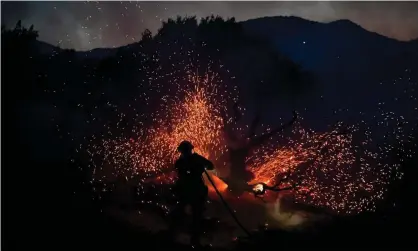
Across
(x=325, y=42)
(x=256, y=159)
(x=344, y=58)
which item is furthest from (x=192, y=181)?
(x=325, y=42)

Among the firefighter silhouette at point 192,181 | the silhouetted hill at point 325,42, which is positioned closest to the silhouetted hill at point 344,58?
the silhouetted hill at point 325,42

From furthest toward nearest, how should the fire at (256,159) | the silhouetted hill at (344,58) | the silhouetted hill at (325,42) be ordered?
1. the silhouetted hill at (325,42)
2. the silhouetted hill at (344,58)
3. the fire at (256,159)

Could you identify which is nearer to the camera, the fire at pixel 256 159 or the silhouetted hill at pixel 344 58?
the fire at pixel 256 159

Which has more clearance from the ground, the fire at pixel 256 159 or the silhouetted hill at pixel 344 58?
the silhouetted hill at pixel 344 58

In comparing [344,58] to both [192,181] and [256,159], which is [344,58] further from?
[192,181]

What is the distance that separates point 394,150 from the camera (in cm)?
2123

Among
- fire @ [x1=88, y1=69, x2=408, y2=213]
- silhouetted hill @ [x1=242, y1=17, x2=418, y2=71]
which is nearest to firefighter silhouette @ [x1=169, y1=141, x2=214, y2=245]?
fire @ [x1=88, y1=69, x2=408, y2=213]

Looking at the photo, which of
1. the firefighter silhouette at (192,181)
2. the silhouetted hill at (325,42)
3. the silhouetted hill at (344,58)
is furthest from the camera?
the silhouetted hill at (325,42)

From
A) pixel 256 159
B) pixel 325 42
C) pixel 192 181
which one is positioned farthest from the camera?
pixel 325 42

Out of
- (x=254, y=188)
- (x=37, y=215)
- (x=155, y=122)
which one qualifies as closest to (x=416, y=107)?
(x=155, y=122)

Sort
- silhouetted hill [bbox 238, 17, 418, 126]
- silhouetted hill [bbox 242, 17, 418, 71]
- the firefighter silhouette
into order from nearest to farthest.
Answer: the firefighter silhouette
silhouetted hill [bbox 238, 17, 418, 126]
silhouetted hill [bbox 242, 17, 418, 71]

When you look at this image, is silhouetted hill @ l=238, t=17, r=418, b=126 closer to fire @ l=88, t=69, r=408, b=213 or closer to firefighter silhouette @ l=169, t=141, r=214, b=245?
fire @ l=88, t=69, r=408, b=213

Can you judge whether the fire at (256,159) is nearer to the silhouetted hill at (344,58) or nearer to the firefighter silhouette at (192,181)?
the firefighter silhouette at (192,181)

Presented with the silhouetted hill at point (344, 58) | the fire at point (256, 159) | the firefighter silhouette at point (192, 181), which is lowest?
the firefighter silhouette at point (192, 181)
